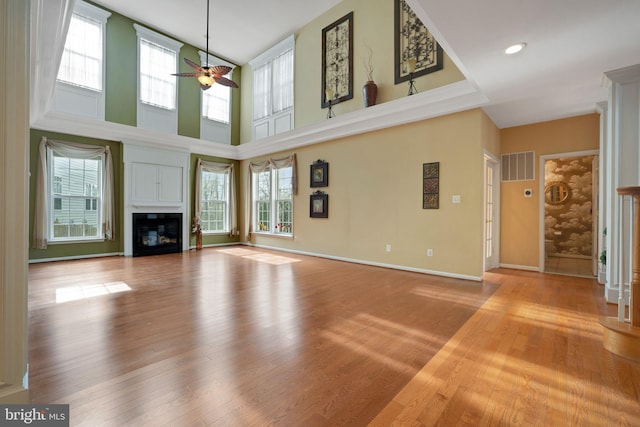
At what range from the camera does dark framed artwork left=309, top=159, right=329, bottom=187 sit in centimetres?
649

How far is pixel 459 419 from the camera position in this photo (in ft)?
4.84

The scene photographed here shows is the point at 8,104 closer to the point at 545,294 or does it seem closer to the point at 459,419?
the point at 459,419

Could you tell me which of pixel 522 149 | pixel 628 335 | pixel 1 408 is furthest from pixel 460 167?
pixel 1 408

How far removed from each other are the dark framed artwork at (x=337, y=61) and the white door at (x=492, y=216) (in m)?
3.20

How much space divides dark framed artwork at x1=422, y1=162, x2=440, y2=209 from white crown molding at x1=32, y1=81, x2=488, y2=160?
854mm

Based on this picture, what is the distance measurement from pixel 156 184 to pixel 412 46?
6513 mm

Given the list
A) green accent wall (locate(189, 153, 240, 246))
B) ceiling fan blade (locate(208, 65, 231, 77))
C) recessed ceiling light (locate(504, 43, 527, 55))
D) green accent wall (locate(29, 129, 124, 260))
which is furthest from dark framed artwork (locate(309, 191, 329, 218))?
green accent wall (locate(29, 129, 124, 260))

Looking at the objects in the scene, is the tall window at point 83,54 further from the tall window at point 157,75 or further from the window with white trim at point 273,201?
the window with white trim at point 273,201

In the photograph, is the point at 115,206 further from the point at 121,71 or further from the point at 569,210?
the point at 569,210

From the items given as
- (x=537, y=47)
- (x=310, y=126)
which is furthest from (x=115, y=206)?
(x=537, y=47)

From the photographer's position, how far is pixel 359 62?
6082mm

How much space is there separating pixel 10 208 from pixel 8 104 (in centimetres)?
50

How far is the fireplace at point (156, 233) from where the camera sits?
6.85 metres

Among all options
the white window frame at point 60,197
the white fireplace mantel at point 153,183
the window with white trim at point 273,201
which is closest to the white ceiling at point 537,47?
the window with white trim at point 273,201
